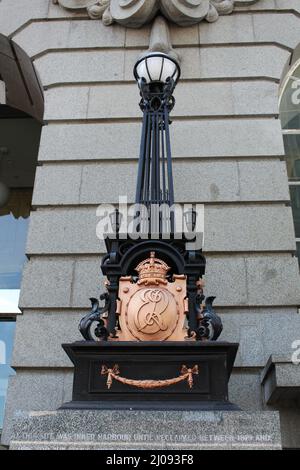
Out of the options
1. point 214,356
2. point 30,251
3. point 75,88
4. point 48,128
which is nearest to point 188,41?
point 75,88

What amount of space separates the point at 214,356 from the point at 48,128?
17.7 feet

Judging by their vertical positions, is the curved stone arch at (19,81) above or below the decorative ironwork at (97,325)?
above

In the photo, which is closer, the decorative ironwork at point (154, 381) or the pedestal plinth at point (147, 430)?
the pedestal plinth at point (147, 430)

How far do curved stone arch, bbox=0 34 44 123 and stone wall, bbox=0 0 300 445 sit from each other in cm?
28

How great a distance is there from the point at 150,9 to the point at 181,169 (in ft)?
10.3

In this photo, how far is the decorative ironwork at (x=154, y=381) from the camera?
4469 mm

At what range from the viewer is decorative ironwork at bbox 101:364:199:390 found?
14.7ft

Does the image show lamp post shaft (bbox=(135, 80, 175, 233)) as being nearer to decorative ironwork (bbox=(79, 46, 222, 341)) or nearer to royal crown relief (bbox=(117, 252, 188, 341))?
decorative ironwork (bbox=(79, 46, 222, 341))

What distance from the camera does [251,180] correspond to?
25.7 feet

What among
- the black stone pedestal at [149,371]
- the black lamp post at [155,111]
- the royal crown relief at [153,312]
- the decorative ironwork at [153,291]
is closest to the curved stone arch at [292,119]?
the black lamp post at [155,111]

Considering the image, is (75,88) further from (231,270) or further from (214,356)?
(214,356)

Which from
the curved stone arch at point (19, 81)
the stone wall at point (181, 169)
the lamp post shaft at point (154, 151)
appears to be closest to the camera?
the lamp post shaft at point (154, 151)

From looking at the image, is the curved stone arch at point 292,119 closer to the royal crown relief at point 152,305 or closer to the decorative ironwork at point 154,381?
the royal crown relief at point 152,305

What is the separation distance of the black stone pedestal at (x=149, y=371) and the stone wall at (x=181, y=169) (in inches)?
80.9
